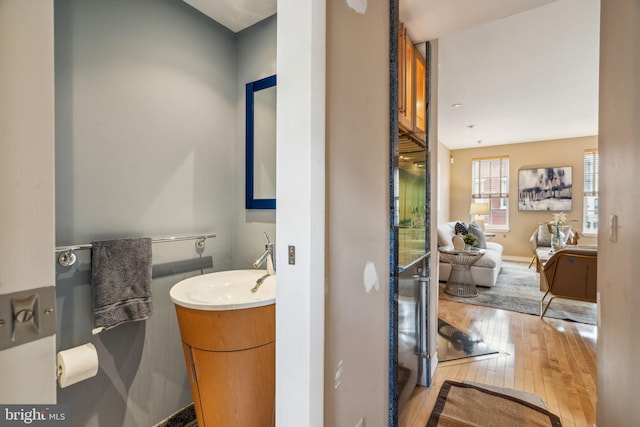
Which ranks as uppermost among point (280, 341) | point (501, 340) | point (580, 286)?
point (280, 341)

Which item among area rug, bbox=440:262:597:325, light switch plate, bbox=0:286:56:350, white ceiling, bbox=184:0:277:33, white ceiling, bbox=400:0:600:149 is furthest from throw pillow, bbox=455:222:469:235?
light switch plate, bbox=0:286:56:350

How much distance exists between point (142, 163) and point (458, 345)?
2.93 m

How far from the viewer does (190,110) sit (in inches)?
66.6

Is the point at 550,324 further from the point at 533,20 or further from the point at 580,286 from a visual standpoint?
the point at 533,20

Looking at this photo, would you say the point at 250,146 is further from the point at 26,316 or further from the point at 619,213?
the point at 619,213

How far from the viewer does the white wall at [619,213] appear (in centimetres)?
113

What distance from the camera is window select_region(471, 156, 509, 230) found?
23.2ft

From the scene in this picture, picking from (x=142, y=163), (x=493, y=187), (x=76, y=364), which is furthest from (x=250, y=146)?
(x=493, y=187)

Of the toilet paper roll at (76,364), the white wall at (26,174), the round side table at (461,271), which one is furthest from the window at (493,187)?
the white wall at (26,174)

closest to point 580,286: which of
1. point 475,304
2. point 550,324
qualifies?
point 550,324

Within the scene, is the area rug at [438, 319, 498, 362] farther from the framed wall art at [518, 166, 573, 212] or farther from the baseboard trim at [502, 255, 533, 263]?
the framed wall art at [518, 166, 573, 212]

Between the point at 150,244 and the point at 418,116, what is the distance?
5.78 feet

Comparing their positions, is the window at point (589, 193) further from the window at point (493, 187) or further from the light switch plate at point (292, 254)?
the light switch plate at point (292, 254)

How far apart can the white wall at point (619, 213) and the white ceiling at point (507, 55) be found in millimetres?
Result: 448
